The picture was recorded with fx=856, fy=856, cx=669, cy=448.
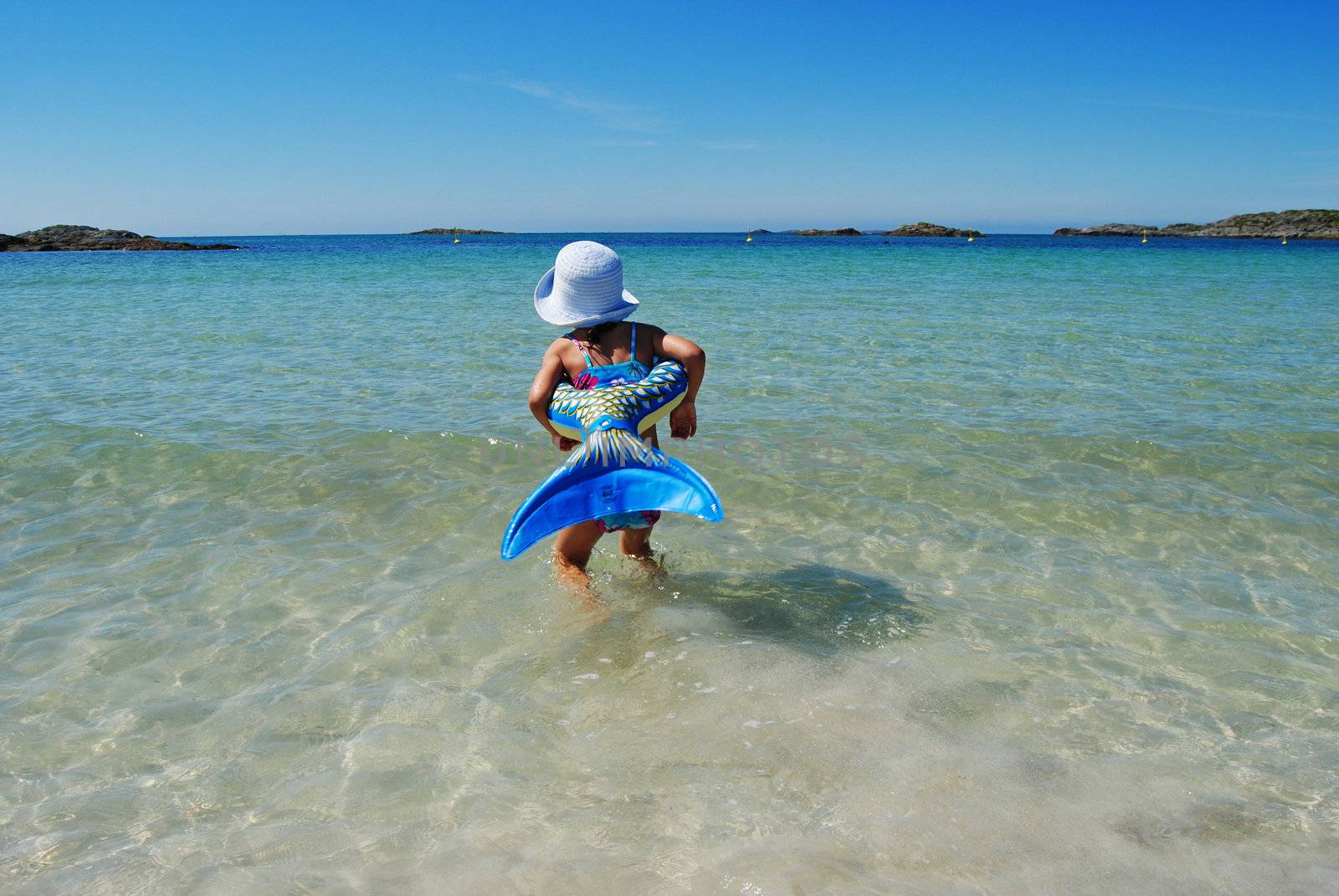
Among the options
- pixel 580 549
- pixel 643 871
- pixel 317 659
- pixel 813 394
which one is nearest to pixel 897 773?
pixel 643 871

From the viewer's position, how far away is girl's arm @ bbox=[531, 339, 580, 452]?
3699 mm

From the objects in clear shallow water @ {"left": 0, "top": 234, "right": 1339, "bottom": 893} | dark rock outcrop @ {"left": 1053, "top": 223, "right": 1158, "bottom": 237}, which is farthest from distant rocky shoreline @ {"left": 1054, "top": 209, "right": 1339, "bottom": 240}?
clear shallow water @ {"left": 0, "top": 234, "right": 1339, "bottom": 893}

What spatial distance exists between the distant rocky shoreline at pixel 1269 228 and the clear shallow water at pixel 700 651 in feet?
322

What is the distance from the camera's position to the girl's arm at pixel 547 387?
3699 millimetres

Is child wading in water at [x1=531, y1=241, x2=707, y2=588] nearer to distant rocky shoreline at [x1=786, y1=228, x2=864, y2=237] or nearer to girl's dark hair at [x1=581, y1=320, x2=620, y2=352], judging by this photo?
girl's dark hair at [x1=581, y1=320, x2=620, y2=352]

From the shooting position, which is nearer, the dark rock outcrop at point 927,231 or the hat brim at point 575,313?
the hat brim at point 575,313

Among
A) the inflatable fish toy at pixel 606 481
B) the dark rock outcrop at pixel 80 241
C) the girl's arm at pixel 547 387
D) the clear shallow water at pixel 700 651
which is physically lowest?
the clear shallow water at pixel 700 651

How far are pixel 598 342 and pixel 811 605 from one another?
1566mm

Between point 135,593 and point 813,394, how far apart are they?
594cm

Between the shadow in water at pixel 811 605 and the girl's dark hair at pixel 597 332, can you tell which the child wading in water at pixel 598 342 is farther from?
the shadow in water at pixel 811 605

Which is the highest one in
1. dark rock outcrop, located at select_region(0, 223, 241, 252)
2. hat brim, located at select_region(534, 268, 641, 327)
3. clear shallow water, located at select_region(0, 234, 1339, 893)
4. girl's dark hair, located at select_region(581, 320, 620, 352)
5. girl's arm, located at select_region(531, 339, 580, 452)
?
dark rock outcrop, located at select_region(0, 223, 241, 252)

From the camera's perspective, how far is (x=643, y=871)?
2.30 meters

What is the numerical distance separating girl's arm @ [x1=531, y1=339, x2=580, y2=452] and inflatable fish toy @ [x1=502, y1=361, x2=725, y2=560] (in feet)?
0.49

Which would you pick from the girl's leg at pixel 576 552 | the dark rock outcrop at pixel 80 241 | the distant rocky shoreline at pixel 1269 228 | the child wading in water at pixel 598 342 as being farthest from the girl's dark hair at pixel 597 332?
the distant rocky shoreline at pixel 1269 228
